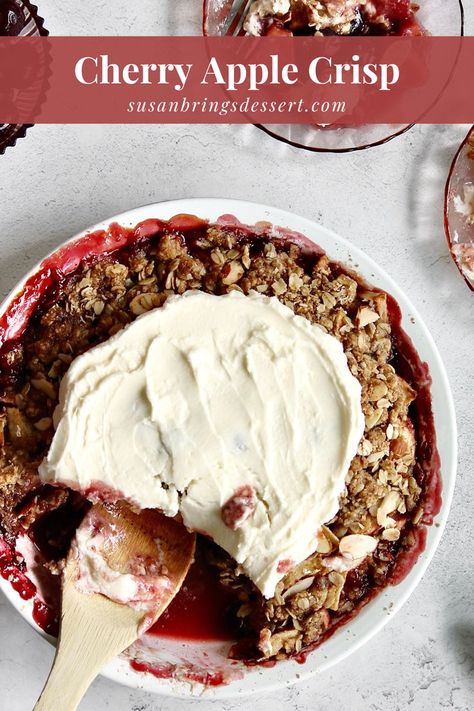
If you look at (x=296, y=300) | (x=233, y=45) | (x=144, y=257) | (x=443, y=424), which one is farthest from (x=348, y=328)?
(x=233, y=45)

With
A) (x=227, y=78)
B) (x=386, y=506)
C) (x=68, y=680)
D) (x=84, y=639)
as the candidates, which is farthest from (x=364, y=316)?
(x=68, y=680)

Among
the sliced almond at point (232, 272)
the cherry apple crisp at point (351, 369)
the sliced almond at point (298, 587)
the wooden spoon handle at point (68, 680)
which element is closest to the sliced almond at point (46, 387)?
the cherry apple crisp at point (351, 369)

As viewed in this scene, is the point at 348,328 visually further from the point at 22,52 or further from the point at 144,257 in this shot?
the point at 22,52

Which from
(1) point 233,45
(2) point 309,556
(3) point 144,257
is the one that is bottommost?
(2) point 309,556

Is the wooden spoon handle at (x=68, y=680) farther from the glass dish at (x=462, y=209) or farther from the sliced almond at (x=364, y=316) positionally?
the glass dish at (x=462, y=209)

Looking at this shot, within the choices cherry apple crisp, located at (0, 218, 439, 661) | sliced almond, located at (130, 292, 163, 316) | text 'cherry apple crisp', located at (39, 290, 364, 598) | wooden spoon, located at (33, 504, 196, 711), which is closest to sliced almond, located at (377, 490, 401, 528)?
cherry apple crisp, located at (0, 218, 439, 661)
